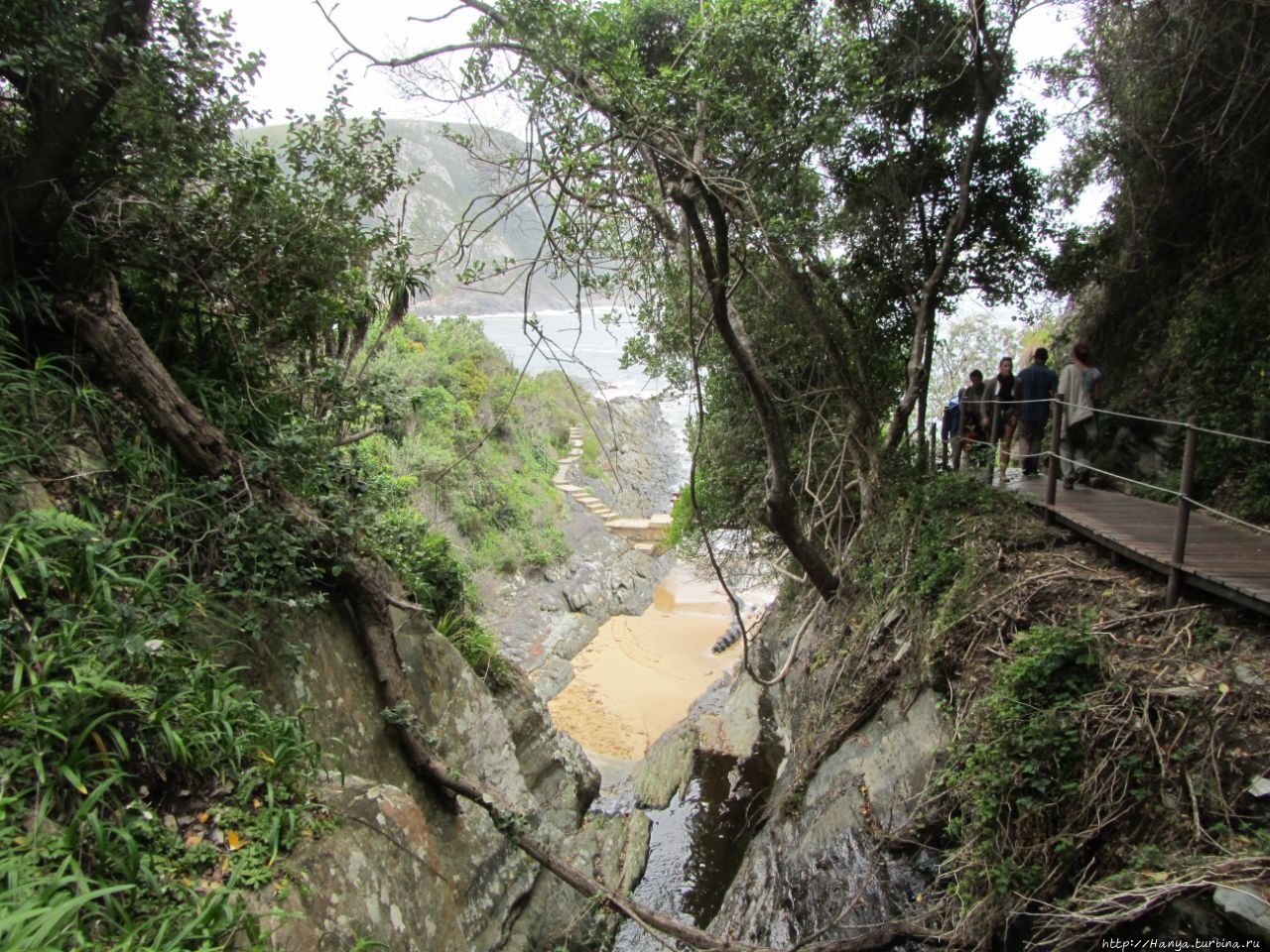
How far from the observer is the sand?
431 inches

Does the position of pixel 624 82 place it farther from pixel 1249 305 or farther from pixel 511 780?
pixel 1249 305

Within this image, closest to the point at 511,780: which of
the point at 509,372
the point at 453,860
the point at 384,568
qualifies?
the point at 453,860

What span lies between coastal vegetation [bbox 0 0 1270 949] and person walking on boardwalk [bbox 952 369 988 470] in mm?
1163

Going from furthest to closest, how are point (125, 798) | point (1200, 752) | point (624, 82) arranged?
point (624, 82) < point (1200, 752) < point (125, 798)

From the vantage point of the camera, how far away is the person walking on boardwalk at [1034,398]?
23.8 feet

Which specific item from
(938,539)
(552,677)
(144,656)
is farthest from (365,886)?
(552,677)

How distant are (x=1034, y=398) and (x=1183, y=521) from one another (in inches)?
151

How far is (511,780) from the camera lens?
563cm

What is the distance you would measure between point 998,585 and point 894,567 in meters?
1.50

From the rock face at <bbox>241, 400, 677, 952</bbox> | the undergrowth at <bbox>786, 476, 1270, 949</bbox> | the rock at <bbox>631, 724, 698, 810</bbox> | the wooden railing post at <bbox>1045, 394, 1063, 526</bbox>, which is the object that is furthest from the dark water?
the wooden railing post at <bbox>1045, 394, 1063, 526</bbox>

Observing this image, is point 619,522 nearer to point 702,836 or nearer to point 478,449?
point 478,449

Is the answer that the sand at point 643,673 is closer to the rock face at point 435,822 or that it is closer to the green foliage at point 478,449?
the rock face at point 435,822

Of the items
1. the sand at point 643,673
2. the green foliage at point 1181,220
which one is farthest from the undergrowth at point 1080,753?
the sand at point 643,673

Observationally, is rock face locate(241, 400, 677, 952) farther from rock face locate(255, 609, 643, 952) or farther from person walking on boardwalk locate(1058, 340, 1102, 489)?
person walking on boardwalk locate(1058, 340, 1102, 489)
